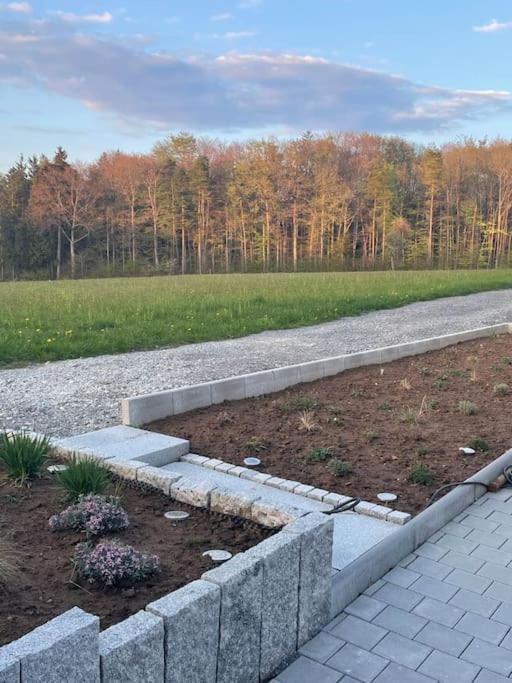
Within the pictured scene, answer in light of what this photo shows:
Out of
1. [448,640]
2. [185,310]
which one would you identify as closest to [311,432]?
[448,640]

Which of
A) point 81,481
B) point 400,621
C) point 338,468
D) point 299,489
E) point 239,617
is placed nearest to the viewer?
point 239,617

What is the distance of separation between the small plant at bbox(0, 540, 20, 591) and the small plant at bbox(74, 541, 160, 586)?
239 mm

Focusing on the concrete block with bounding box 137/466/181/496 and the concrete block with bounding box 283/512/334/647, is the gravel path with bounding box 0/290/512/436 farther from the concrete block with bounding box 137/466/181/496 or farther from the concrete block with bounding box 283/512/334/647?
the concrete block with bounding box 283/512/334/647

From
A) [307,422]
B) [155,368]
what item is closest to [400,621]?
[307,422]

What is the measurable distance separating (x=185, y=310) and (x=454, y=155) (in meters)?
47.0

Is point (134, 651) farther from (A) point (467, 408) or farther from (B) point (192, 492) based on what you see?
(A) point (467, 408)

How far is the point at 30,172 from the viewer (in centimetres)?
5609

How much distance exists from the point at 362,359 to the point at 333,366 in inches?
27.2

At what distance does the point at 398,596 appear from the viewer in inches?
116

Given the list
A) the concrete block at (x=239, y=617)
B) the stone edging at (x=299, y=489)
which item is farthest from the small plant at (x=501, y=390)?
the concrete block at (x=239, y=617)

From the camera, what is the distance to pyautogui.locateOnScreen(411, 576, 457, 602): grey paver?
2.97 meters

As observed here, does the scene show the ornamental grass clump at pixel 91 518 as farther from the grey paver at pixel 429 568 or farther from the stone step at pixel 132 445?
the grey paver at pixel 429 568

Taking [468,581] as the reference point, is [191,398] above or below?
above

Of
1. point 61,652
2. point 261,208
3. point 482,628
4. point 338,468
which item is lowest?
point 482,628
